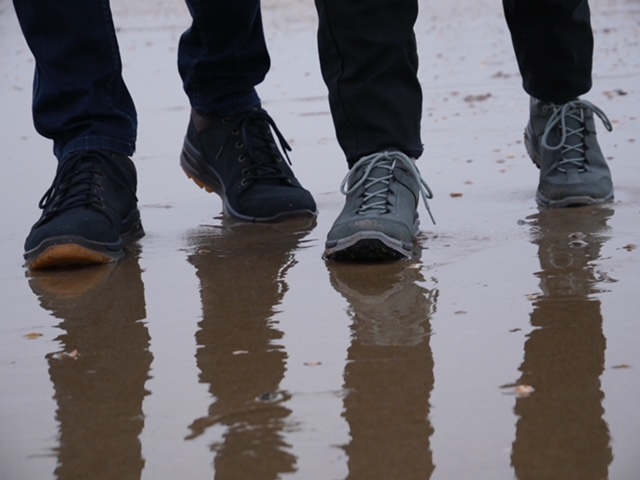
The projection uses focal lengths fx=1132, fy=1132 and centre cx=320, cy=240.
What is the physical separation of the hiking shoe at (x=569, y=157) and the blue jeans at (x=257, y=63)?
50 millimetres

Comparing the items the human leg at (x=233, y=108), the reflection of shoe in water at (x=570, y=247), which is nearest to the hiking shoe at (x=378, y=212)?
the reflection of shoe in water at (x=570, y=247)

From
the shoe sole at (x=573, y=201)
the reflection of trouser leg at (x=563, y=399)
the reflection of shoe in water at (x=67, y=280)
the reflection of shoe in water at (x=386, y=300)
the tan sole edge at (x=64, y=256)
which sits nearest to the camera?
the reflection of trouser leg at (x=563, y=399)

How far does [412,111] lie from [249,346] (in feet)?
2.57

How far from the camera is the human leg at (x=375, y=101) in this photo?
2145 millimetres

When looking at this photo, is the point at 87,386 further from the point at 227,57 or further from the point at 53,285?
the point at 227,57

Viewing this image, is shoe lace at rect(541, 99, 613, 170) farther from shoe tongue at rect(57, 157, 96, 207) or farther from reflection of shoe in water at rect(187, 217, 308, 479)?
shoe tongue at rect(57, 157, 96, 207)

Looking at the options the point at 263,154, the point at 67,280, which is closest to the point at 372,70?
the point at 263,154

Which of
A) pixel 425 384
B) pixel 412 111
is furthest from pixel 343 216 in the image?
pixel 425 384

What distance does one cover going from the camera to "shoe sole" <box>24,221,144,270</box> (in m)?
2.12

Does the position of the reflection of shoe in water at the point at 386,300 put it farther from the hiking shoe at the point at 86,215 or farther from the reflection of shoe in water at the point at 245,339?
the hiking shoe at the point at 86,215

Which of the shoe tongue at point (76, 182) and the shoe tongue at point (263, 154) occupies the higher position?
the shoe tongue at point (263, 154)

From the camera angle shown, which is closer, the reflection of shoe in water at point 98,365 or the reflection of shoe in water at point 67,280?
the reflection of shoe in water at point 98,365

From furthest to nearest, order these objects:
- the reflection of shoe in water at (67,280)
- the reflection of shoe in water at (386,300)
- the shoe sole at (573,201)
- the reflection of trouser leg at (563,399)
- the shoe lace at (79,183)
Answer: the shoe sole at (573,201), the shoe lace at (79,183), the reflection of shoe in water at (67,280), the reflection of shoe in water at (386,300), the reflection of trouser leg at (563,399)

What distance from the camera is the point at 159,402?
1.38m
